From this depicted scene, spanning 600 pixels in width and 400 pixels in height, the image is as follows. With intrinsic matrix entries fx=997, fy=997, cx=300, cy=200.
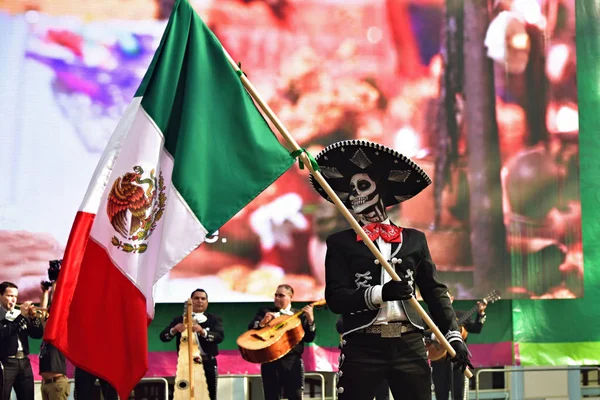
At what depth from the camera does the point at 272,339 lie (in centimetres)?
1062

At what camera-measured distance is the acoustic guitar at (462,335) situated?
10758 mm

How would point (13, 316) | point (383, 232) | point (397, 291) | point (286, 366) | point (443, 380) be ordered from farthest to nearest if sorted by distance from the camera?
1. point (443, 380)
2. point (286, 366)
3. point (13, 316)
4. point (383, 232)
5. point (397, 291)

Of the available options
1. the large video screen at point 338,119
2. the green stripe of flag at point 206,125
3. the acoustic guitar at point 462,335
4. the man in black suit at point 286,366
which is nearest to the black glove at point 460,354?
the green stripe of flag at point 206,125

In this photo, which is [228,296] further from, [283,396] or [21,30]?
[21,30]

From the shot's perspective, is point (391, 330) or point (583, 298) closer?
point (391, 330)

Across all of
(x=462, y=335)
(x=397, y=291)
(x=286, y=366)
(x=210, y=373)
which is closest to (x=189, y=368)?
(x=210, y=373)

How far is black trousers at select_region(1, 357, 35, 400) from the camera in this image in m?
10.6

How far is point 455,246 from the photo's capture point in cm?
1322

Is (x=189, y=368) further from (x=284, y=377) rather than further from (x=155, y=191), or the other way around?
(x=155, y=191)

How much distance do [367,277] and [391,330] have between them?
34 cm

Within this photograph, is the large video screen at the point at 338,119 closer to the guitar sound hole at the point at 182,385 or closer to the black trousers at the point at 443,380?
the guitar sound hole at the point at 182,385

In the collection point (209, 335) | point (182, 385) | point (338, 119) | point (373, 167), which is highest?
point (338, 119)

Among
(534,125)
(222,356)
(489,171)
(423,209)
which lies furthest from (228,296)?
(534,125)

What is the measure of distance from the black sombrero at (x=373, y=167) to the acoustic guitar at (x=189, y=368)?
519cm
